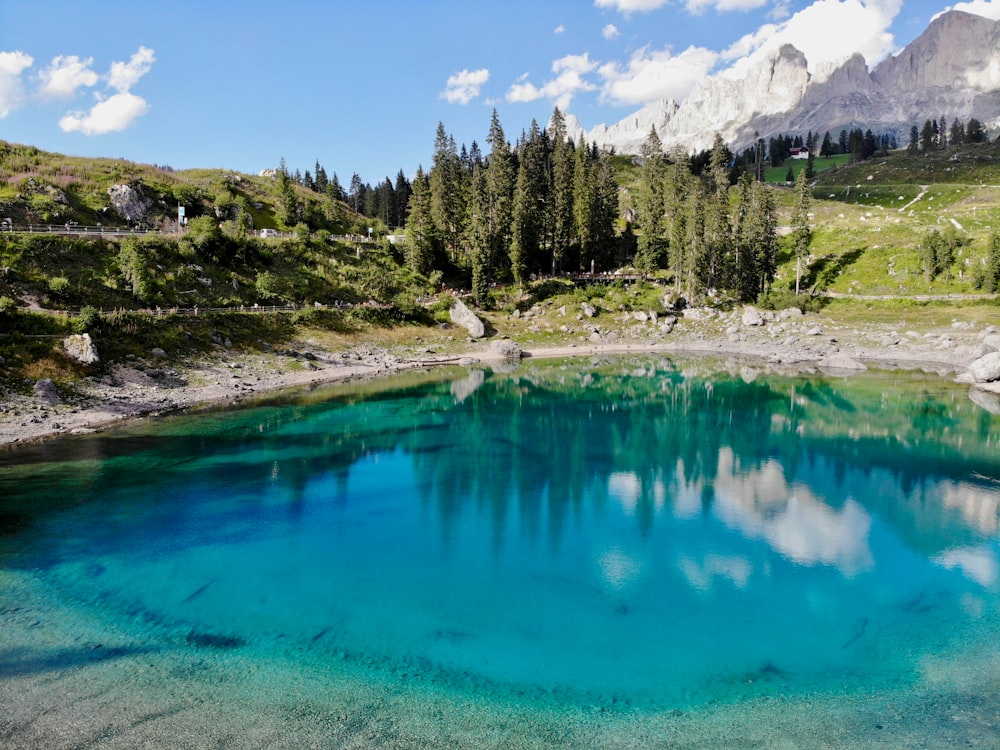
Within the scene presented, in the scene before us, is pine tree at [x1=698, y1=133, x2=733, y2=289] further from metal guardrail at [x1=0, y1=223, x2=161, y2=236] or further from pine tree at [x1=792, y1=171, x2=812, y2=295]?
metal guardrail at [x1=0, y1=223, x2=161, y2=236]

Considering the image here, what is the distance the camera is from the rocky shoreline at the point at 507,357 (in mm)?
42844

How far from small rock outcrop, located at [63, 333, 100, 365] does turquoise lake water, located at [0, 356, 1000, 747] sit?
33.7ft

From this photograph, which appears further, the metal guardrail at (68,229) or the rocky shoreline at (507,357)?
the metal guardrail at (68,229)

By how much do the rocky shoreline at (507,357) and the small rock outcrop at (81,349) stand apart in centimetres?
176

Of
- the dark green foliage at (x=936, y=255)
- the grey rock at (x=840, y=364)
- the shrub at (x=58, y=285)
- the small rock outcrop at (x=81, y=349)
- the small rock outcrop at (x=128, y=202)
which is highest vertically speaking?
the small rock outcrop at (x=128, y=202)

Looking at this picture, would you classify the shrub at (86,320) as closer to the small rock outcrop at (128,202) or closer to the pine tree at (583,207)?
the small rock outcrop at (128,202)

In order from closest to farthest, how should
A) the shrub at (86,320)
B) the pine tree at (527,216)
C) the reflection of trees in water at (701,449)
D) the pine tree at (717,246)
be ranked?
the reflection of trees in water at (701,449) → the shrub at (86,320) → the pine tree at (527,216) → the pine tree at (717,246)

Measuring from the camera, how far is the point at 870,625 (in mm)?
18375

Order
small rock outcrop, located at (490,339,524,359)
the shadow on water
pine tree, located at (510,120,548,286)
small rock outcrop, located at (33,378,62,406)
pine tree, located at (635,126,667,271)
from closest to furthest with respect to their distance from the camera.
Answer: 1. the shadow on water
2. small rock outcrop, located at (33,378,62,406)
3. small rock outcrop, located at (490,339,524,359)
4. pine tree, located at (510,120,548,286)
5. pine tree, located at (635,126,667,271)

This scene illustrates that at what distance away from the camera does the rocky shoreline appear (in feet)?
141

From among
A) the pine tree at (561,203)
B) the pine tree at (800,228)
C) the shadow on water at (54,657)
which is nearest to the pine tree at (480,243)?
the pine tree at (561,203)

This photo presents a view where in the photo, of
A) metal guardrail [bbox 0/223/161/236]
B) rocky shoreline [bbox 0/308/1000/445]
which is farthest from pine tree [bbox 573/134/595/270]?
metal guardrail [bbox 0/223/161/236]

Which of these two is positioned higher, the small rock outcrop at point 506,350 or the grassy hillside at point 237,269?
the grassy hillside at point 237,269

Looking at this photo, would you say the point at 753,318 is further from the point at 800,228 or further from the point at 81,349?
the point at 81,349
